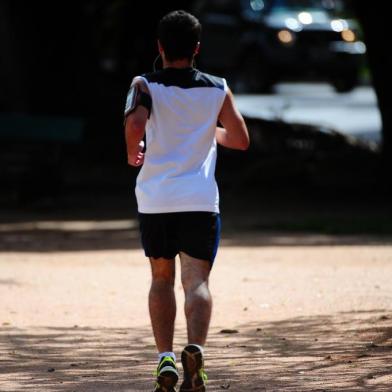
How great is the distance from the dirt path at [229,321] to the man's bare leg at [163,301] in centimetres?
38

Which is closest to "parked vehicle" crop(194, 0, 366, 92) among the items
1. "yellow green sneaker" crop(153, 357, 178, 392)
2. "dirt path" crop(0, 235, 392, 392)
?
"dirt path" crop(0, 235, 392, 392)

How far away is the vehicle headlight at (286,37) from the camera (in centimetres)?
3008

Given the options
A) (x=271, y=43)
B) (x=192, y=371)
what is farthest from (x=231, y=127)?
(x=271, y=43)

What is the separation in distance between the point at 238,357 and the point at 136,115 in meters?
1.89

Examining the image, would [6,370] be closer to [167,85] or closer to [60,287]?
[167,85]

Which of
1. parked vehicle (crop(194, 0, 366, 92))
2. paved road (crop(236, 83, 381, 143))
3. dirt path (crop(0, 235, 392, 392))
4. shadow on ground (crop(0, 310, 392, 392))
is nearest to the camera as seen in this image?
shadow on ground (crop(0, 310, 392, 392))

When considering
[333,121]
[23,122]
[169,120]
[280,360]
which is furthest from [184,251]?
[333,121]

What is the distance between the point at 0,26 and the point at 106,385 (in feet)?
45.7

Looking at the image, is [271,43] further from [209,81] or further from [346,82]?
[209,81]

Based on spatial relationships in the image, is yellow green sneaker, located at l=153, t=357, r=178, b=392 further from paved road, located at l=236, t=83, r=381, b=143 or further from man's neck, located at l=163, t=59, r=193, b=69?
paved road, located at l=236, t=83, r=381, b=143

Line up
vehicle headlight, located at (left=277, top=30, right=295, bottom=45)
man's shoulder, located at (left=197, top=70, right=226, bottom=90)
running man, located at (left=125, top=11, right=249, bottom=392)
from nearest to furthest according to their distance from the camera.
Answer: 1. running man, located at (left=125, top=11, right=249, bottom=392)
2. man's shoulder, located at (left=197, top=70, right=226, bottom=90)
3. vehicle headlight, located at (left=277, top=30, right=295, bottom=45)

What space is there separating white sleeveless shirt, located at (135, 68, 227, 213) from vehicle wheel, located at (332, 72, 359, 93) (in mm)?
26509

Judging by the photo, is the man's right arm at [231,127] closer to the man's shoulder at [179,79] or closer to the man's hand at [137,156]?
the man's shoulder at [179,79]

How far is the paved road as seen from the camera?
2433 centimetres
